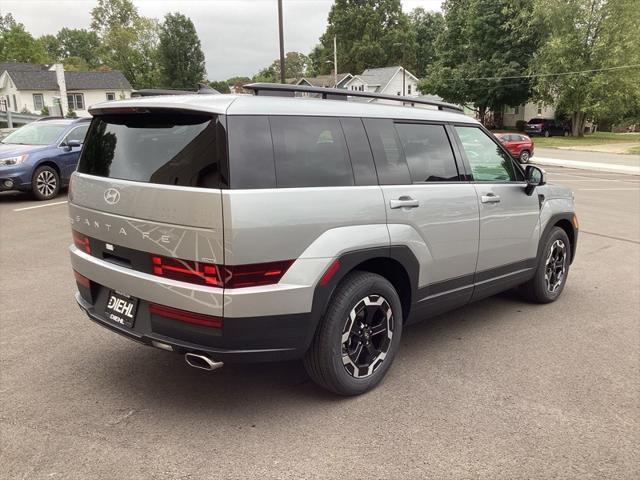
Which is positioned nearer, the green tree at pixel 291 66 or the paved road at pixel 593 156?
the paved road at pixel 593 156

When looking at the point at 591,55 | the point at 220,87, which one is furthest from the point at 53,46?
the point at 591,55

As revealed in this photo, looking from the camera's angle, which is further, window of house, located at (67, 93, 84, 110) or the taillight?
window of house, located at (67, 93, 84, 110)

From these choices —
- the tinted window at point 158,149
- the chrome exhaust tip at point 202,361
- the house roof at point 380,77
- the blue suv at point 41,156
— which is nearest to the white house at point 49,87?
the house roof at point 380,77

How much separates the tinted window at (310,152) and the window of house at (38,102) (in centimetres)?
6706

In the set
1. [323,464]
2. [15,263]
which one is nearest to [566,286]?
[323,464]

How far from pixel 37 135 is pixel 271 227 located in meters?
11.0

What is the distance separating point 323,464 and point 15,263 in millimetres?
5445

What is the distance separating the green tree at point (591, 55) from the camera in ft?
125

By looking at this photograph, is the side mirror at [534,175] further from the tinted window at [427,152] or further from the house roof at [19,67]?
the house roof at [19,67]

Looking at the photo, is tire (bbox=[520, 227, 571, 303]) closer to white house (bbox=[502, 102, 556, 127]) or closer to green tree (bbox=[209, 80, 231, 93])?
green tree (bbox=[209, 80, 231, 93])

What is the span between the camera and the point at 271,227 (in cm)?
280

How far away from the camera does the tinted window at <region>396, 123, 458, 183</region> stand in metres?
3.75

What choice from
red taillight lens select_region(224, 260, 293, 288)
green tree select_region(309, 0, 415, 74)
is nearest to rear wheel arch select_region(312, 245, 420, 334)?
red taillight lens select_region(224, 260, 293, 288)

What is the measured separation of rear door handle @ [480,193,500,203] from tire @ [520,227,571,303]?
3.41 feet
